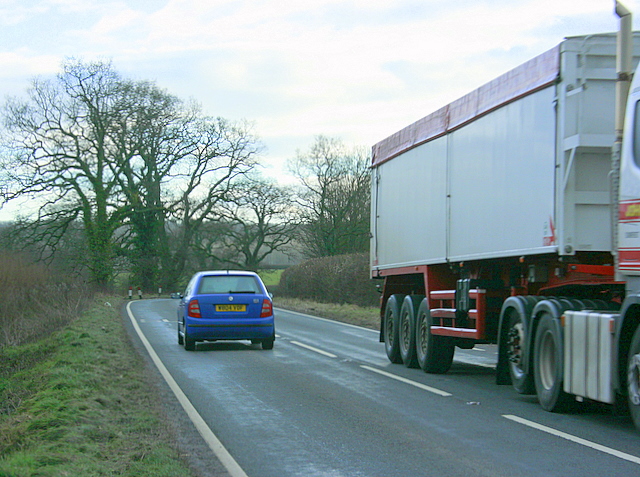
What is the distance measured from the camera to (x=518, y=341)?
971 cm

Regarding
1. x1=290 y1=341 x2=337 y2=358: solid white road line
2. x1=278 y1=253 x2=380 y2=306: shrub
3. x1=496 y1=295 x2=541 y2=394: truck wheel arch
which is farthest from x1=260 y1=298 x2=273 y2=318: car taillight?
x1=278 y1=253 x2=380 y2=306: shrub

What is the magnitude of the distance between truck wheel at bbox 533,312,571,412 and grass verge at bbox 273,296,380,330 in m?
16.3

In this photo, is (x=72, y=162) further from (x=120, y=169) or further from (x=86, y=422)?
(x=86, y=422)

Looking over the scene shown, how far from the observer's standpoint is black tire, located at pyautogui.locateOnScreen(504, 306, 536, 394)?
9406 millimetres

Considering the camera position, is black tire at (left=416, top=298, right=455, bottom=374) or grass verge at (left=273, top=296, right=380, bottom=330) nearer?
black tire at (left=416, top=298, right=455, bottom=374)

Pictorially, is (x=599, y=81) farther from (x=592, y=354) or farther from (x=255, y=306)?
(x=255, y=306)

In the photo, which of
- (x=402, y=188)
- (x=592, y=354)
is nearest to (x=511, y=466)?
(x=592, y=354)

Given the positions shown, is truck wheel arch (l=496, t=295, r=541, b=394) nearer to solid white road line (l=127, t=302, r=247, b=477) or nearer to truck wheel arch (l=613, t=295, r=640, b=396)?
truck wheel arch (l=613, t=295, r=640, b=396)

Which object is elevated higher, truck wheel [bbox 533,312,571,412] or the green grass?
truck wheel [bbox 533,312,571,412]

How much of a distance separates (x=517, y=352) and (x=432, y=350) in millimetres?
3323

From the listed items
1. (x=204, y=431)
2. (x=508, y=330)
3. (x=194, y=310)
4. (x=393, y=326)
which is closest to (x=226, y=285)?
(x=194, y=310)

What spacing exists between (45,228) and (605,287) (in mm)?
42429

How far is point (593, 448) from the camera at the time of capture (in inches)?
277

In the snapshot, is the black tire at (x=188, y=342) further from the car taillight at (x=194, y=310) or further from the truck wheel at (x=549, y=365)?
the truck wheel at (x=549, y=365)
